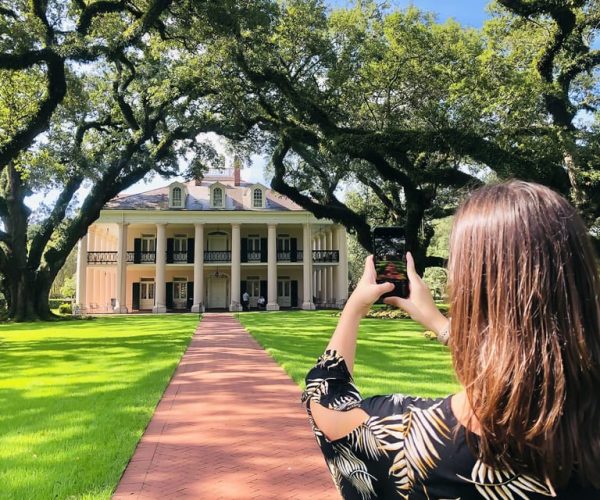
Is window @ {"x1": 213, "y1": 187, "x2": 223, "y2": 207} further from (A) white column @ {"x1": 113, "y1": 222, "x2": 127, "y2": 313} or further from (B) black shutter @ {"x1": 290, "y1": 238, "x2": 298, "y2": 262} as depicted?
(A) white column @ {"x1": 113, "y1": 222, "x2": 127, "y2": 313}

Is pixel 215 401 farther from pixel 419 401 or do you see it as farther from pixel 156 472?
pixel 419 401

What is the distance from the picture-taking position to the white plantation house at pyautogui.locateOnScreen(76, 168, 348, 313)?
35688 mm

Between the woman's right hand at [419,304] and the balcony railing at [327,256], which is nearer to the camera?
the woman's right hand at [419,304]

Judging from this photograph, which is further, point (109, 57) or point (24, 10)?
point (24, 10)

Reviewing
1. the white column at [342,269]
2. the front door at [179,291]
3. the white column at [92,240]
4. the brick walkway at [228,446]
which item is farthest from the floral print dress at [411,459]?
the white column at [92,240]

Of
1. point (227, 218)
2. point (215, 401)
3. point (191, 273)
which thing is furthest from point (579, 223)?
point (191, 273)

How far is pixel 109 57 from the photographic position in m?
15.5

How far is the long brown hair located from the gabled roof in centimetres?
3552

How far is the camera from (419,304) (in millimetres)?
1629

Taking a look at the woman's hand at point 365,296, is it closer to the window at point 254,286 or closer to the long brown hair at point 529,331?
the long brown hair at point 529,331

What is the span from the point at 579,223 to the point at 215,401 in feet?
22.3

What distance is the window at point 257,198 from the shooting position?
3741 cm

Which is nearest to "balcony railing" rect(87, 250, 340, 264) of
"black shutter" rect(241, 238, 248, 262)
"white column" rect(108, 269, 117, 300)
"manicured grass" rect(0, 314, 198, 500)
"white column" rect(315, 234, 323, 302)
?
"black shutter" rect(241, 238, 248, 262)

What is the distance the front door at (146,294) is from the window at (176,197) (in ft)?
21.2
